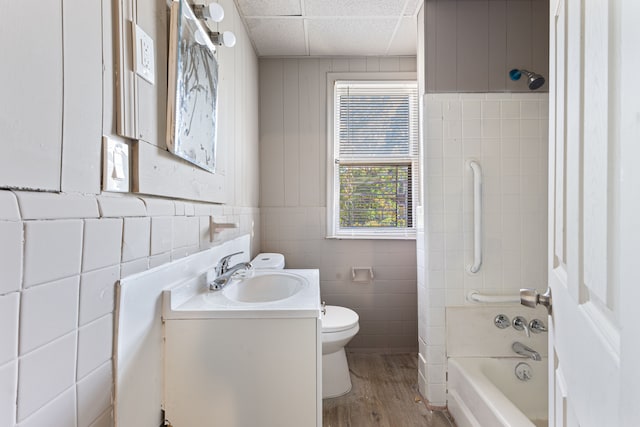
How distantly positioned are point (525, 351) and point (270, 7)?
8.26 ft

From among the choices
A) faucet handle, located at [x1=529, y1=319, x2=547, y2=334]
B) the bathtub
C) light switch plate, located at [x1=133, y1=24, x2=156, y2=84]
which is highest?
light switch plate, located at [x1=133, y1=24, x2=156, y2=84]

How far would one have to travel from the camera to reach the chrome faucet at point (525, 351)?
1740mm

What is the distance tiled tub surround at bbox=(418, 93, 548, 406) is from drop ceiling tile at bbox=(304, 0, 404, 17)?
612mm

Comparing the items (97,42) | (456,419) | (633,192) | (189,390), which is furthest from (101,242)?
(456,419)

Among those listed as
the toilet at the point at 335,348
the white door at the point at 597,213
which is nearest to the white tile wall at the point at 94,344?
the white door at the point at 597,213

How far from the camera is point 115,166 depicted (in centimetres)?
76

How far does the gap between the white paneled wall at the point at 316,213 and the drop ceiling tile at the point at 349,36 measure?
0.35 ft

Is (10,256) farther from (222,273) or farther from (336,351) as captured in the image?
(336,351)

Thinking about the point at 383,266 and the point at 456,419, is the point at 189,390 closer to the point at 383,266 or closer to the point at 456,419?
the point at 456,419

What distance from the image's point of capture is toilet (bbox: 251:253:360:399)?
1807mm

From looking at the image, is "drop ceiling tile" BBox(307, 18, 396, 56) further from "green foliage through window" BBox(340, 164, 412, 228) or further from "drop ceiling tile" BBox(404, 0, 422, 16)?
"green foliage through window" BBox(340, 164, 412, 228)

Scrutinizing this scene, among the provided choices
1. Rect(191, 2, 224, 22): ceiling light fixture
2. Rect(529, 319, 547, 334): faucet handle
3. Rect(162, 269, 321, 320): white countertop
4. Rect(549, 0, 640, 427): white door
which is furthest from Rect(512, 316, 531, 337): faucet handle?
Answer: Rect(191, 2, 224, 22): ceiling light fixture

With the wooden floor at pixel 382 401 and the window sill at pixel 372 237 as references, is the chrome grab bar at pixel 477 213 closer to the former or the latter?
the window sill at pixel 372 237

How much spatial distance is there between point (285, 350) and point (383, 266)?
5.33ft
